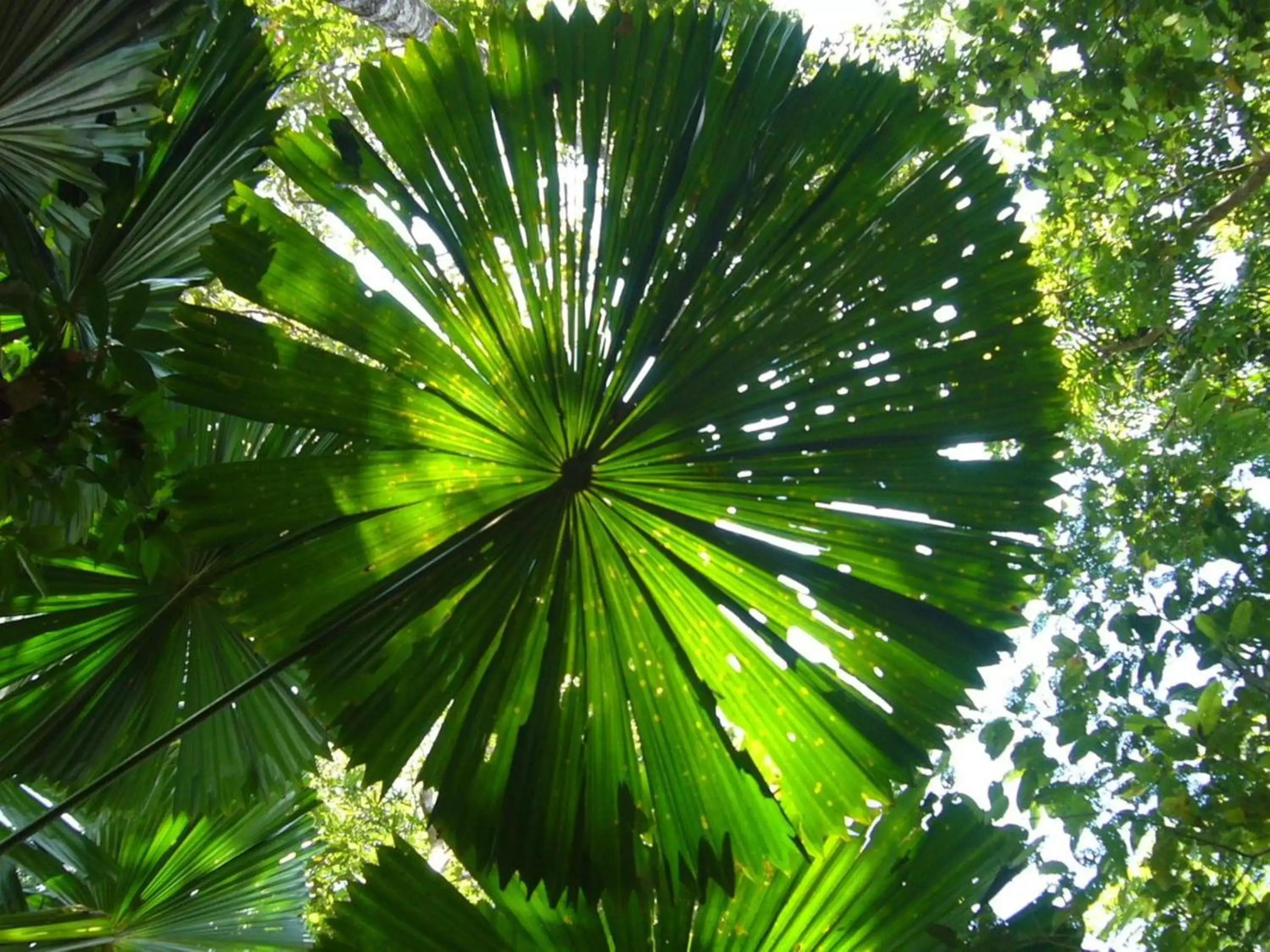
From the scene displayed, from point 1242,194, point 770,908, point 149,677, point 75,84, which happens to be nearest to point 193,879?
point 149,677

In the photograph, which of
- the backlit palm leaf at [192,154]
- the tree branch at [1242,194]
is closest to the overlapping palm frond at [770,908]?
the backlit palm leaf at [192,154]

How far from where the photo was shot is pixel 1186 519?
8.16 feet

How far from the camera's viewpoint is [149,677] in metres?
2.21

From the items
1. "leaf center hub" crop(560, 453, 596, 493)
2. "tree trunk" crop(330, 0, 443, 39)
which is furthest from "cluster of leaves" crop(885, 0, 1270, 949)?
"tree trunk" crop(330, 0, 443, 39)

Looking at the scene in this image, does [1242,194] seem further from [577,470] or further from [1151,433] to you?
[577,470]

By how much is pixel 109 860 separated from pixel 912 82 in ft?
8.69

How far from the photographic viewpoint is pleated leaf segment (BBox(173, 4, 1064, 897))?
1623mm

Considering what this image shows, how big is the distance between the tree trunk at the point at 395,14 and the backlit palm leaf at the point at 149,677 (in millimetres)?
2950

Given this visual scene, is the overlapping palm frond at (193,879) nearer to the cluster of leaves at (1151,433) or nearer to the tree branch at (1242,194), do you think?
the cluster of leaves at (1151,433)

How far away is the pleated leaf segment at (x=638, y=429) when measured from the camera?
63.9 inches

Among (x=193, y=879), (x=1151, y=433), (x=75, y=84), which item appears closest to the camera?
(x=75, y=84)

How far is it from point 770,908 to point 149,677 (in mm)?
1500

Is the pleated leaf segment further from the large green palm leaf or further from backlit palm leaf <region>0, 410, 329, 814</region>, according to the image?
backlit palm leaf <region>0, 410, 329, 814</region>

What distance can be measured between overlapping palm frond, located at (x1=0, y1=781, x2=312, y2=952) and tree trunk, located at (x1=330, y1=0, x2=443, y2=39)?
11.3 ft
